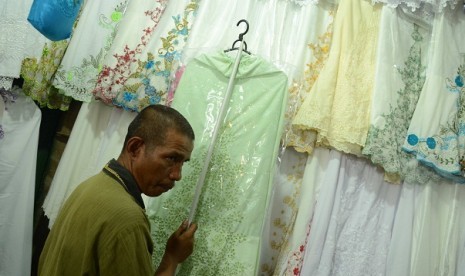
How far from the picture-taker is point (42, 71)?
5.89 ft

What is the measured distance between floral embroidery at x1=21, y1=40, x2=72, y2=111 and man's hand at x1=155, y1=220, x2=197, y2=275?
3.13 ft

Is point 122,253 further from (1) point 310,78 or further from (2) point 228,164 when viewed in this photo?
(1) point 310,78

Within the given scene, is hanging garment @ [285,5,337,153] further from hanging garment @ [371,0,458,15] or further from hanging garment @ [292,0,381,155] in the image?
hanging garment @ [371,0,458,15]

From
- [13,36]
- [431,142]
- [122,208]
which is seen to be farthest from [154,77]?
[431,142]

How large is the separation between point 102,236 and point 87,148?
3.48ft

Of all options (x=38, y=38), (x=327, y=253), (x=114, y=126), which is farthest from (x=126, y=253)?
(x=38, y=38)

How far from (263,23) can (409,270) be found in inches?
45.0

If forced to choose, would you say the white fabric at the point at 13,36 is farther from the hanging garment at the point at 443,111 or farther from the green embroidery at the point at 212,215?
the hanging garment at the point at 443,111

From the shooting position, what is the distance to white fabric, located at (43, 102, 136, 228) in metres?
1.79

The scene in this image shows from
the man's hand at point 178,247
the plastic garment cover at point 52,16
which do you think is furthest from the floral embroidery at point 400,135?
the plastic garment cover at point 52,16

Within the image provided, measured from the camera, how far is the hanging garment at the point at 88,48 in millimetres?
1773

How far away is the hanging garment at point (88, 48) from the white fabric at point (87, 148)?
136 mm

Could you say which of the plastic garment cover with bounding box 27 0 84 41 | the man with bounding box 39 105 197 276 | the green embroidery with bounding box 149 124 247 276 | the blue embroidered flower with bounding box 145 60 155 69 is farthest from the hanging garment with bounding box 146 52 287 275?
the plastic garment cover with bounding box 27 0 84 41

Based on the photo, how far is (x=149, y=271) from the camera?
36.9 inches
